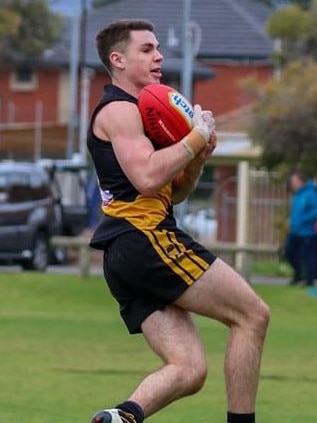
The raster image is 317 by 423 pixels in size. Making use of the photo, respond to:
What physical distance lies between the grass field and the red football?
2.59 meters

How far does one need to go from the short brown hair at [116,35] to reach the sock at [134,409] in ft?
5.54

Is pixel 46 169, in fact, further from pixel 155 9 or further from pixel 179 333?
pixel 155 9

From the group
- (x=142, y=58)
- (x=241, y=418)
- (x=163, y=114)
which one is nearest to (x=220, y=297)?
(x=241, y=418)

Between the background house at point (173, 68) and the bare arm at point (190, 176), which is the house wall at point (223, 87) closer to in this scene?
the background house at point (173, 68)

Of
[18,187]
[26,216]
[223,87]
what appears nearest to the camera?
[26,216]

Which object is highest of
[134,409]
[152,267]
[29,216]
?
[152,267]

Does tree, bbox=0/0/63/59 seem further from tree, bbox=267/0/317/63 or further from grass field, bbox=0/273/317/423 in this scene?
grass field, bbox=0/273/317/423

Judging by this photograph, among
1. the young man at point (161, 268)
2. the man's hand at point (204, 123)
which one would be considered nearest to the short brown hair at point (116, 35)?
the young man at point (161, 268)

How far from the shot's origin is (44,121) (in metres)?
65.4

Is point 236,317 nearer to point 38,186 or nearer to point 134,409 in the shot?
point 134,409

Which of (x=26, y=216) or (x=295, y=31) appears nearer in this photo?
(x=26, y=216)

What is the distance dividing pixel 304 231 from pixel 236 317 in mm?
17308

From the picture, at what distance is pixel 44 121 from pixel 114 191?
2289 inches

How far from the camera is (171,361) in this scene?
7391 millimetres
